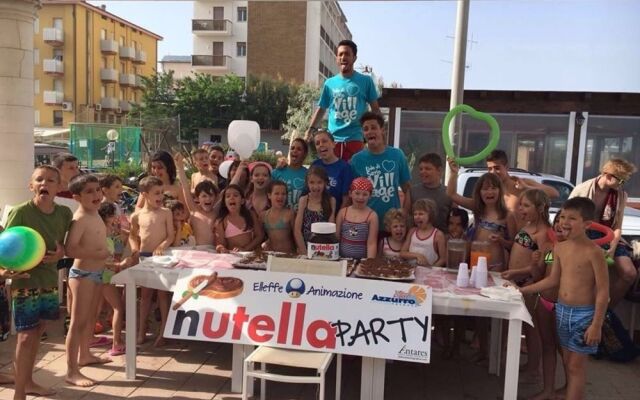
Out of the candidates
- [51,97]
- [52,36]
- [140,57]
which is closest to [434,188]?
[51,97]

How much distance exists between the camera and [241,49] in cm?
4950

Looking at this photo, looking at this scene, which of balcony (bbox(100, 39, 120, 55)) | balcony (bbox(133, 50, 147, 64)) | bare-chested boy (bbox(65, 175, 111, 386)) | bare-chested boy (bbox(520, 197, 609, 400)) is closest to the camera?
bare-chested boy (bbox(520, 197, 609, 400))

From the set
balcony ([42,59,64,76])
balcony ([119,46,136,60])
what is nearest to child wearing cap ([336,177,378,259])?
balcony ([42,59,64,76])

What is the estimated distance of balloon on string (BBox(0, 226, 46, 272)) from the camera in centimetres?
315

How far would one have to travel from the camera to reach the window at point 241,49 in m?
49.2

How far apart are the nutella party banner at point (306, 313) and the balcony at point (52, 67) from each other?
50491mm

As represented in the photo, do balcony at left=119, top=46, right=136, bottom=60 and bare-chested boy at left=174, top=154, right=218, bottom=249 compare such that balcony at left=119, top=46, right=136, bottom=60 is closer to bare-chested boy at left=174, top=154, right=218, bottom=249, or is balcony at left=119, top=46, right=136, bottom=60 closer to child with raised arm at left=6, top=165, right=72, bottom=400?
bare-chested boy at left=174, top=154, right=218, bottom=249

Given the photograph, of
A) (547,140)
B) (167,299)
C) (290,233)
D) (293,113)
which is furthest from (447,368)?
(293,113)

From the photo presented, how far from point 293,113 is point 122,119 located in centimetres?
2642

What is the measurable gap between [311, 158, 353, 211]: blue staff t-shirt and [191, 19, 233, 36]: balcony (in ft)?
156

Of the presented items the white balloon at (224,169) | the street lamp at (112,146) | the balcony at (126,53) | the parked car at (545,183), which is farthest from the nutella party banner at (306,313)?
the balcony at (126,53)

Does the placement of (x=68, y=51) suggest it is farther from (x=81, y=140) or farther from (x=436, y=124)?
(x=436, y=124)

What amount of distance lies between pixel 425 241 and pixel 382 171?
0.88 metres

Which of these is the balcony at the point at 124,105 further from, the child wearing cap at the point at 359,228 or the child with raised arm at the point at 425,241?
the child with raised arm at the point at 425,241
